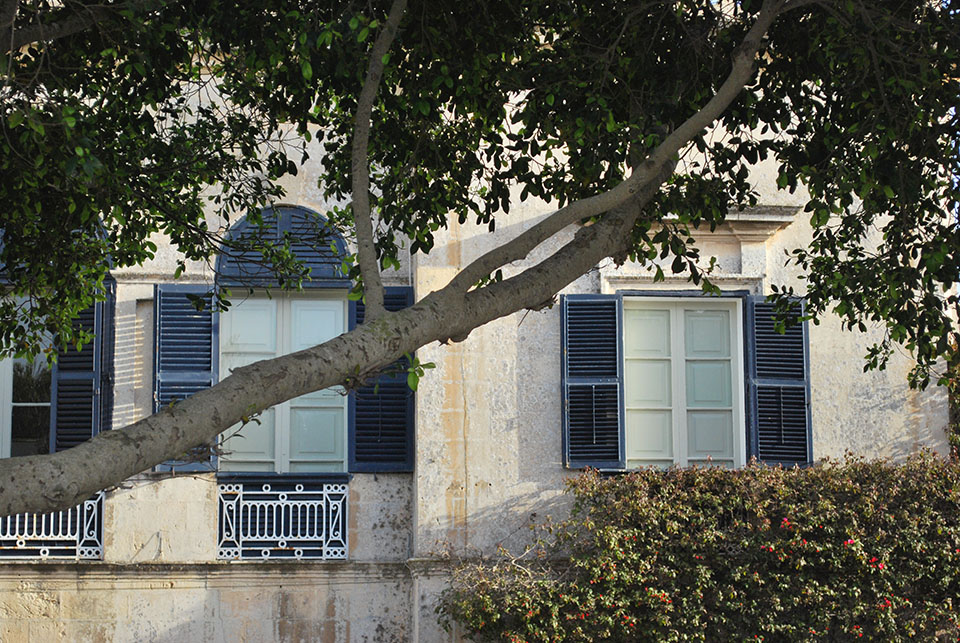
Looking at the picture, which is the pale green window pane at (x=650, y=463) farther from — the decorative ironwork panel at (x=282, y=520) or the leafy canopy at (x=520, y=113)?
the leafy canopy at (x=520, y=113)

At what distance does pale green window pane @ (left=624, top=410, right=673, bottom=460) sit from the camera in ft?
38.1

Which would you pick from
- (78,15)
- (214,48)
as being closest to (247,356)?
(214,48)

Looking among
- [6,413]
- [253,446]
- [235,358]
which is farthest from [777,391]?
[6,413]

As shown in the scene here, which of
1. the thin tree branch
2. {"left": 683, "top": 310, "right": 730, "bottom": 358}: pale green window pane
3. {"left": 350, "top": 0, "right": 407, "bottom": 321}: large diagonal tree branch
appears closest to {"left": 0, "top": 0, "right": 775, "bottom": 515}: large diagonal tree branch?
{"left": 350, "top": 0, "right": 407, "bottom": 321}: large diagonal tree branch

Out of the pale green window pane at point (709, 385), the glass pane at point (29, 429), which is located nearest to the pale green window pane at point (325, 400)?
the glass pane at point (29, 429)

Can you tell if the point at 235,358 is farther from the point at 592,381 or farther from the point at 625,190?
the point at 625,190

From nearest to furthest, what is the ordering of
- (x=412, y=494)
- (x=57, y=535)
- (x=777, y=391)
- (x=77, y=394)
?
(x=57, y=535), (x=77, y=394), (x=412, y=494), (x=777, y=391)

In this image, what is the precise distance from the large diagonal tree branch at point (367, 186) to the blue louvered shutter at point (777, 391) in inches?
227

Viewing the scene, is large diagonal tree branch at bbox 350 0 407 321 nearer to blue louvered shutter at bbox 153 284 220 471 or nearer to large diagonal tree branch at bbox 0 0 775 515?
large diagonal tree branch at bbox 0 0 775 515

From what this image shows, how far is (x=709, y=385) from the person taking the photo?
38.6ft

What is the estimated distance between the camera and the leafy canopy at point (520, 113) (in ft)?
25.0

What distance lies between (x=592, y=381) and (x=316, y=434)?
259 centimetres

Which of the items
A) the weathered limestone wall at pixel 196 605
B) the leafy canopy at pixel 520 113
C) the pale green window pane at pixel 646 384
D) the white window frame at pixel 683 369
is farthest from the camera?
the pale green window pane at pixel 646 384

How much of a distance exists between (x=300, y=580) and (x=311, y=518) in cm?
55
